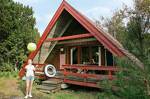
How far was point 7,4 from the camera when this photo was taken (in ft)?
83.4

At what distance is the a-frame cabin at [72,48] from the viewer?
14742 millimetres

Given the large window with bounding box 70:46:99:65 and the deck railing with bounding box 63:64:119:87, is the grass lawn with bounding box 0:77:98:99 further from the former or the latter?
the large window with bounding box 70:46:99:65

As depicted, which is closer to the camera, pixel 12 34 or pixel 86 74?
pixel 86 74

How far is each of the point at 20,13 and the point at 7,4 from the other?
1.73 m

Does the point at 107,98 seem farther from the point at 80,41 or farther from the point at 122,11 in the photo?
the point at 122,11

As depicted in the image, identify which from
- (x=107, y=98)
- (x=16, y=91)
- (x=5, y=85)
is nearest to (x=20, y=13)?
(x=5, y=85)

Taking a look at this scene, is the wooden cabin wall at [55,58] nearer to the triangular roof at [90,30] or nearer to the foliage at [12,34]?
the triangular roof at [90,30]

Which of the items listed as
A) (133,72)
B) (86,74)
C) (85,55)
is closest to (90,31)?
(86,74)

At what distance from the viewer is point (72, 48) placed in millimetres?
19250

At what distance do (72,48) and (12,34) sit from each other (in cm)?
842

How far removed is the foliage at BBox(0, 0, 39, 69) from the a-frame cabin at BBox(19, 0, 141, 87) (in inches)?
264

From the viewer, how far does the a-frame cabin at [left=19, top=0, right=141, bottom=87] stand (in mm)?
14742

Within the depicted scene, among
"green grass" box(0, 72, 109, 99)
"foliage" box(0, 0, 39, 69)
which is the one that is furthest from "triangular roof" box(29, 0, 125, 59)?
"foliage" box(0, 0, 39, 69)

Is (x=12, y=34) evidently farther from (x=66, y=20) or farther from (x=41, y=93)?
(x=41, y=93)
